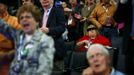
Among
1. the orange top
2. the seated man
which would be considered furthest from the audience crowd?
the orange top

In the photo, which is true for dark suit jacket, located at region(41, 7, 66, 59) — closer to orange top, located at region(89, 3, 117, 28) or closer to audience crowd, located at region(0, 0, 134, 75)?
audience crowd, located at region(0, 0, 134, 75)

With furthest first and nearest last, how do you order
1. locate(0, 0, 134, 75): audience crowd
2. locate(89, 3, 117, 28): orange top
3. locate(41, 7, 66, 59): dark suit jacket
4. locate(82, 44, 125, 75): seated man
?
1. locate(89, 3, 117, 28): orange top
2. locate(41, 7, 66, 59): dark suit jacket
3. locate(0, 0, 134, 75): audience crowd
4. locate(82, 44, 125, 75): seated man

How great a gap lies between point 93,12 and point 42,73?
4.65m

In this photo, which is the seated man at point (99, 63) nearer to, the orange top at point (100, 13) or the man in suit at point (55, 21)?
the man in suit at point (55, 21)

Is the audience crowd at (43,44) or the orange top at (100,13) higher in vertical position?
the audience crowd at (43,44)

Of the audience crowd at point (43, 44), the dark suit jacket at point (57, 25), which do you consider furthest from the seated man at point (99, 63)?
the dark suit jacket at point (57, 25)

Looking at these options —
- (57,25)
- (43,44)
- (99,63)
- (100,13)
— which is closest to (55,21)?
(57,25)

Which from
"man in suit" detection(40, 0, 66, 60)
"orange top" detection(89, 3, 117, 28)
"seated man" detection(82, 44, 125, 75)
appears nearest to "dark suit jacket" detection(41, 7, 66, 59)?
"man in suit" detection(40, 0, 66, 60)

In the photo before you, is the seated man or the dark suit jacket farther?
the dark suit jacket

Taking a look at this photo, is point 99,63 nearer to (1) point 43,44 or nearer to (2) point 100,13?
(1) point 43,44

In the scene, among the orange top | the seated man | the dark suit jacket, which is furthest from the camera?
the orange top

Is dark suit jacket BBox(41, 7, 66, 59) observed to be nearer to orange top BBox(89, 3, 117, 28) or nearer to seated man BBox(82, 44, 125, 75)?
seated man BBox(82, 44, 125, 75)

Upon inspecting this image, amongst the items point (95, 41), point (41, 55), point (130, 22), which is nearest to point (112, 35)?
point (95, 41)

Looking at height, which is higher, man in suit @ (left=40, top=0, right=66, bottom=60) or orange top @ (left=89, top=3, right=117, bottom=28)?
man in suit @ (left=40, top=0, right=66, bottom=60)
